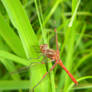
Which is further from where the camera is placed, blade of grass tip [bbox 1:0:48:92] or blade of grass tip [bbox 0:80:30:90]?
blade of grass tip [bbox 0:80:30:90]

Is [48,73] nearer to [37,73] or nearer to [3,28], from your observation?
[37,73]

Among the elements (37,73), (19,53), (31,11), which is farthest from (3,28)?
(31,11)

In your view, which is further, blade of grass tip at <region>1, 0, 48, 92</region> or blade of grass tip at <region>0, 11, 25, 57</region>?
blade of grass tip at <region>0, 11, 25, 57</region>

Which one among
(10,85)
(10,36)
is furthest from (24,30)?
(10,85)

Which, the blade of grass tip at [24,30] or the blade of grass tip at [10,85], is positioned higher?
the blade of grass tip at [24,30]

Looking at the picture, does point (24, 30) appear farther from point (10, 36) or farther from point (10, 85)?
point (10, 85)

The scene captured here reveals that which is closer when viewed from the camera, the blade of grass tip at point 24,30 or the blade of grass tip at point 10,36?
the blade of grass tip at point 24,30

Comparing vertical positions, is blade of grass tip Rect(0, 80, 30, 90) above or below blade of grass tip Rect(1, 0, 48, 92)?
below

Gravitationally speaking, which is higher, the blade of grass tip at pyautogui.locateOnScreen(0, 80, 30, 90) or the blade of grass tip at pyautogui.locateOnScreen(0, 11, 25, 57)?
the blade of grass tip at pyautogui.locateOnScreen(0, 11, 25, 57)
